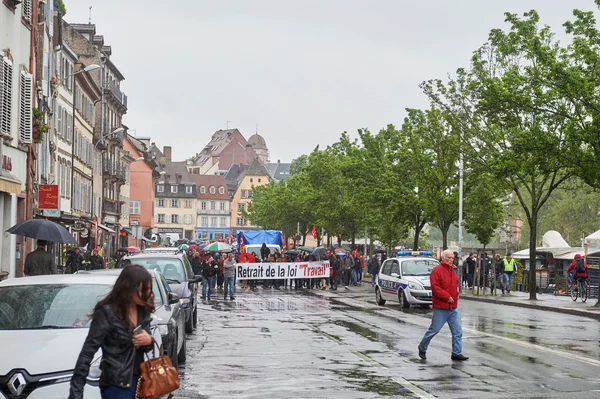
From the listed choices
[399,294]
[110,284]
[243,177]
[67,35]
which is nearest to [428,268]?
[399,294]

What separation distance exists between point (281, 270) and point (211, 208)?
134060 millimetres

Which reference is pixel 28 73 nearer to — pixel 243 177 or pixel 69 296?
pixel 69 296

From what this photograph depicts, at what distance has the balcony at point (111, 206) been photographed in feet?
279

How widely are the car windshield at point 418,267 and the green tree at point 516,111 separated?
5204 mm

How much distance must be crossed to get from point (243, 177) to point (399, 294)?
528 ft

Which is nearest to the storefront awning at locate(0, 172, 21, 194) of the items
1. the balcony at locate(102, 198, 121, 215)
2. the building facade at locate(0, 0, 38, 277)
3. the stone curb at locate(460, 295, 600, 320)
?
the building facade at locate(0, 0, 38, 277)

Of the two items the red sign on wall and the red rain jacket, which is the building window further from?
the red rain jacket

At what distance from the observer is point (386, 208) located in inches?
2312

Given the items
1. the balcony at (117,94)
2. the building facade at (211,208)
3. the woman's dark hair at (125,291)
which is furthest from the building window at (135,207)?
the woman's dark hair at (125,291)

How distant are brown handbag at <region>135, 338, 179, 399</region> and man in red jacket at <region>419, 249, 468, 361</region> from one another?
9.72m

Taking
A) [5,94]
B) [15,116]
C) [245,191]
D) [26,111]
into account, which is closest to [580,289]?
[26,111]

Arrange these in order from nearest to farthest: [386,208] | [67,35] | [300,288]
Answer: [300,288], [386,208], [67,35]

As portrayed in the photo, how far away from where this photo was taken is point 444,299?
1652cm

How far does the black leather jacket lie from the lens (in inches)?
276
